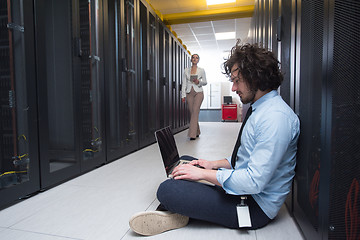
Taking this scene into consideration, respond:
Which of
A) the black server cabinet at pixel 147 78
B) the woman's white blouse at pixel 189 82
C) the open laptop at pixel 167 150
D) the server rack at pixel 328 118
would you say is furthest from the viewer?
the woman's white blouse at pixel 189 82

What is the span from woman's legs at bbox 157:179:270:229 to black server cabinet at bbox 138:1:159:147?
2.55m

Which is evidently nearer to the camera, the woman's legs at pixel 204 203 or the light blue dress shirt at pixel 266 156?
the light blue dress shirt at pixel 266 156

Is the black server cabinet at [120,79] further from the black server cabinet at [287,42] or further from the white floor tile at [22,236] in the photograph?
the black server cabinet at [287,42]

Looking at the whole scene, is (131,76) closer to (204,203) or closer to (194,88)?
(194,88)

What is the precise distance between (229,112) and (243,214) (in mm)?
9949

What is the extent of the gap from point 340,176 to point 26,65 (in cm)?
190

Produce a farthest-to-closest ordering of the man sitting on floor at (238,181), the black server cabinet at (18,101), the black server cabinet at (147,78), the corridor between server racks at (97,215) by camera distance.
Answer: the black server cabinet at (147,78), the black server cabinet at (18,101), the corridor between server racks at (97,215), the man sitting on floor at (238,181)

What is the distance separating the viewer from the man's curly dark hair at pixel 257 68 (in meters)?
1.10

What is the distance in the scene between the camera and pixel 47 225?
127 cm

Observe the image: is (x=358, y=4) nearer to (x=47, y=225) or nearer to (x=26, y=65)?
(x=47, y=225)

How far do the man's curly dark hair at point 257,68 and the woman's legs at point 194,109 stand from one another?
3.56 metres

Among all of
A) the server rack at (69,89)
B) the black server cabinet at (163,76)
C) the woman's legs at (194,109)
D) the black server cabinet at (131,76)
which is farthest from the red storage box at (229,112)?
the black server cabinet at (131,76)

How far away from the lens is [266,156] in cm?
96

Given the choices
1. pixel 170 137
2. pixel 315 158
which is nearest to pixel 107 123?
pixel 170 137
